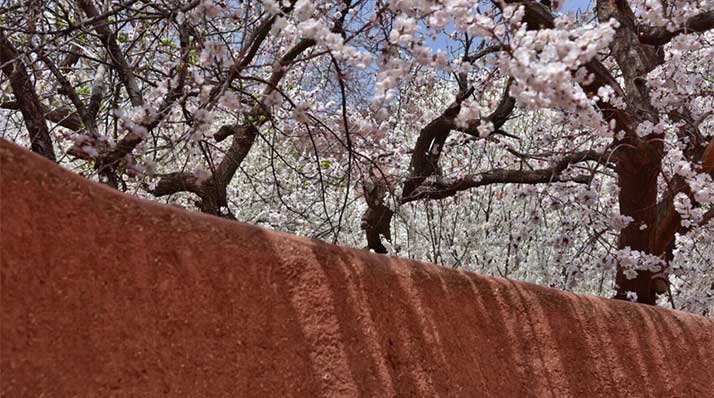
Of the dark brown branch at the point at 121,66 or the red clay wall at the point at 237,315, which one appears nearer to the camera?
the red clay wall at the point at 237,315

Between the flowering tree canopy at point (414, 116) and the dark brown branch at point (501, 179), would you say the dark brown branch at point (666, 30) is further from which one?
the dark brown branch at point (501, 179)

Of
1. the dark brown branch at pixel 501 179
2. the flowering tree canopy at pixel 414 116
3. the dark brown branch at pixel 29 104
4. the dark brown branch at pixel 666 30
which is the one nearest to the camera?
the flowering tree canopy at pixel 414 116

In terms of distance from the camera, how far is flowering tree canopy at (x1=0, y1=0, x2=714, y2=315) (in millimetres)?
2943

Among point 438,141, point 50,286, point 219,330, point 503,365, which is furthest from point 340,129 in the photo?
point 50,286

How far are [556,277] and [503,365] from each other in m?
3.90

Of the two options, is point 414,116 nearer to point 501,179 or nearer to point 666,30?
point 501,179

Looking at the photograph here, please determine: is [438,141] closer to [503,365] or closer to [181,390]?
[503,365]

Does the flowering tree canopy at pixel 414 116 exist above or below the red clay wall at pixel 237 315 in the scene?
above

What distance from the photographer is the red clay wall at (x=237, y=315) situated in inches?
69.8

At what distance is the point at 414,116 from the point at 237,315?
5832 mm

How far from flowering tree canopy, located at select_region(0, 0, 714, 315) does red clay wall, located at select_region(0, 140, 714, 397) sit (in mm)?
612

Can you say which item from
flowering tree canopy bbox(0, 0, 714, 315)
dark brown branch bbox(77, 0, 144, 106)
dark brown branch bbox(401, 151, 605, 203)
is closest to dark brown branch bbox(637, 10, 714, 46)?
flowering tree canopy bbox(0, 0, 714, 315)

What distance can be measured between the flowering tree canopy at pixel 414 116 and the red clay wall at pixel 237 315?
61cm

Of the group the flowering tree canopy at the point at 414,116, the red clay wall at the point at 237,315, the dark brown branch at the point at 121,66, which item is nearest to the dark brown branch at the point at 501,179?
the flowering tree canopy at the point at 414,116
